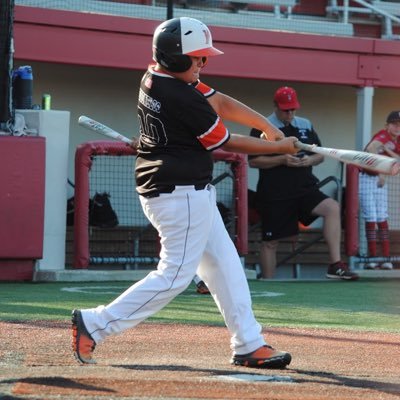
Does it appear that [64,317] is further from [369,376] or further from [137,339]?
[369,376]

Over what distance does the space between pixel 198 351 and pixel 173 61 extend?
1.72m

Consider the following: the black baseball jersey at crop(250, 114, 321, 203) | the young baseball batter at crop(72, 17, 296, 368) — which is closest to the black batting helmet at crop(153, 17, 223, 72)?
the young baseball batter at crop(72, 17, 296, 368)

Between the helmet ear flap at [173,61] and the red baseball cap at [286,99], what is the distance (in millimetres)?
6172

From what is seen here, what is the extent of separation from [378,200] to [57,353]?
310 inches

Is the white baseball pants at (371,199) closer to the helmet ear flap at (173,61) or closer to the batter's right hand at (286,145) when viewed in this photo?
the batter's right hand at (286,145)

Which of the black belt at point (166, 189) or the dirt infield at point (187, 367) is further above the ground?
the black belt at point (166, 189)

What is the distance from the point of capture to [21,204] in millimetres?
11016

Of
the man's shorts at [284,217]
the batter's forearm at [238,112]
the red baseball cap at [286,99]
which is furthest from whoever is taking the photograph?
the man's shorts at [284,217]

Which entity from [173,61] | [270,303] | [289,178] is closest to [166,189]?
[173,61]

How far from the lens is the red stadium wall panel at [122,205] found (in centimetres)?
1142

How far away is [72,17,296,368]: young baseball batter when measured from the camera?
539 centimetres

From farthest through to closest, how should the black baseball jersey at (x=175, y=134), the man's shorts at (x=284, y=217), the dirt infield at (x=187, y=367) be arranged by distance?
the man's shorts at (x=284, y=217), the black baseball jersey at (x=175, y=134), the dirt infield at (x=187, y=367)

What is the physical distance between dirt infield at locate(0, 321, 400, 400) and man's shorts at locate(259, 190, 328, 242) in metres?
4.77

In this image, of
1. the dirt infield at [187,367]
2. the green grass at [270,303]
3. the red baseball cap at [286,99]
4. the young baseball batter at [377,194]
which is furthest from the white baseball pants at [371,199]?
the dirt infield at [187,367]
